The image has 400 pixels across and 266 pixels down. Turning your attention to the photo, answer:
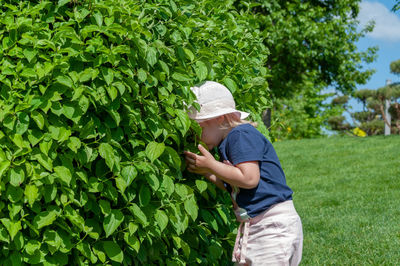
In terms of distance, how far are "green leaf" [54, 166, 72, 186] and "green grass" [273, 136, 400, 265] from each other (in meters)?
3.18

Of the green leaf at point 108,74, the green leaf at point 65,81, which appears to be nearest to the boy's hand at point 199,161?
the green leaf at point 108,74

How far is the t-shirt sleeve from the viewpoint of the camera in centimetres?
277

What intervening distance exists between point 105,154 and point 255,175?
0.89 meters

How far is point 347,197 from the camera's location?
8.04 meters

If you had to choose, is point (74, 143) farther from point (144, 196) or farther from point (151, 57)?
point (151, 57)

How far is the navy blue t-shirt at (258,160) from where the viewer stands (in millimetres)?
2789

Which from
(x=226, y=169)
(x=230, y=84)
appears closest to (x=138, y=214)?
(x=226, y=169)

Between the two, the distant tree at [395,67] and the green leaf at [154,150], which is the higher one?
the green leaf at [154,150]

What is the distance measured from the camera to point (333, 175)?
9969 mm

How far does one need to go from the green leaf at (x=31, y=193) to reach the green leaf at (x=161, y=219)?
1.96 feet

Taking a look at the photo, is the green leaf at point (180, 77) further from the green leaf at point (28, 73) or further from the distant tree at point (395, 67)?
the distant tree at point (395, 67)

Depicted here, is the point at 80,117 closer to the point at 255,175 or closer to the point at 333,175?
the point at 255,175

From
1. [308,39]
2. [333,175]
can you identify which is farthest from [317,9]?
[333,175]

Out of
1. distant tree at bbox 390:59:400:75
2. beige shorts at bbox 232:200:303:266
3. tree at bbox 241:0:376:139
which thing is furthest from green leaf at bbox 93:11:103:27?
distant tree at bbox 390:59:400:75
